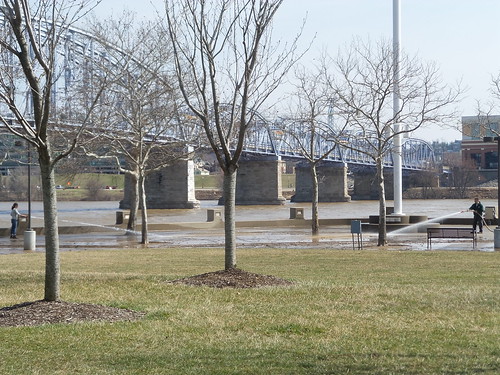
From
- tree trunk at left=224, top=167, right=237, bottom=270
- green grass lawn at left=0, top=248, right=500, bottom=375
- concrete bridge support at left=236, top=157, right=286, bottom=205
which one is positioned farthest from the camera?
concrete bridge support at left=236, top=157, right=286, bottom=205

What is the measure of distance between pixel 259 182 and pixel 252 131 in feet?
161

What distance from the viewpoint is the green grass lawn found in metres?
7.61

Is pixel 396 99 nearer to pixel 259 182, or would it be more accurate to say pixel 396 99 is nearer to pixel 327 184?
pixel 259 182

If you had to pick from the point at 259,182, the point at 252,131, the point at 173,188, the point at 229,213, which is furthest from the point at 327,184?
the point at 229,213

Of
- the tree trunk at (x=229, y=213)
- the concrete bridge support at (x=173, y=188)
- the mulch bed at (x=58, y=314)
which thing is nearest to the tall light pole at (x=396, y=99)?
the tree trunk at (x=229, y=213)

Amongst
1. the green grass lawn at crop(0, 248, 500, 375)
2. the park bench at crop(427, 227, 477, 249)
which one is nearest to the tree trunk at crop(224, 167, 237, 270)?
the green grass lawn at crop(0, 248, 500, 375)

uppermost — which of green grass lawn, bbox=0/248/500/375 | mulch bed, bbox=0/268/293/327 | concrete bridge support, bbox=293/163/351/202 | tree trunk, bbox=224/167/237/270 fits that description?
concrete bridge support, bbox=293/163/351/202

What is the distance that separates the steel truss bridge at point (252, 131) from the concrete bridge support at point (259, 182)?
2.11 m

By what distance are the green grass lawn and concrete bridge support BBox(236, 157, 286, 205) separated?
9115cm

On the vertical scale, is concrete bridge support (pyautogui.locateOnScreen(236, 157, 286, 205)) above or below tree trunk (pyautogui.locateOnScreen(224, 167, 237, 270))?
above

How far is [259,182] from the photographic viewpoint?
4328 inches

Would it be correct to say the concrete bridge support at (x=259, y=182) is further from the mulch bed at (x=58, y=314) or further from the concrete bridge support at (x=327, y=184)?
the mulch bed at (x=58, y=314)

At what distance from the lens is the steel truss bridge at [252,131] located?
32775 millimetres

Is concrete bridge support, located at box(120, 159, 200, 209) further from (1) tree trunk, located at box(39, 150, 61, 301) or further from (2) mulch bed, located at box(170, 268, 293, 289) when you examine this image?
(1) tree trunk, located at box(39, 150, 61, 301)
